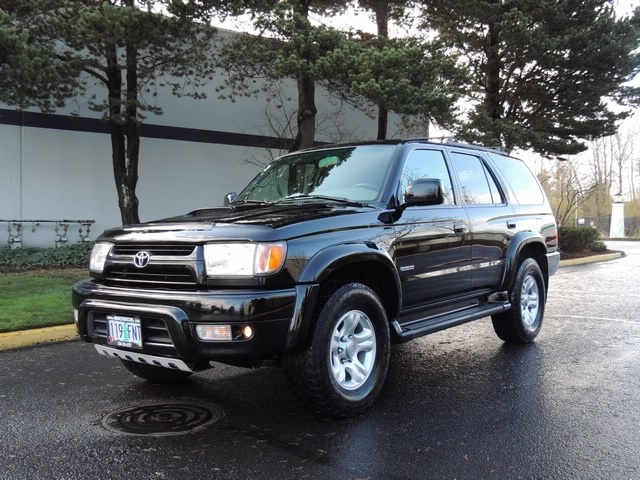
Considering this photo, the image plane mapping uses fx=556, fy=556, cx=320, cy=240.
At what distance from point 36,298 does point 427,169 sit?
19.6ft

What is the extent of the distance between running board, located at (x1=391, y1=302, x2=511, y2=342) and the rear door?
16 centimetres

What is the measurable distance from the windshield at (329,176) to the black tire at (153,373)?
1.64 meters

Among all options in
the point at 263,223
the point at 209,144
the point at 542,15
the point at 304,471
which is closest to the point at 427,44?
the point at 542,15

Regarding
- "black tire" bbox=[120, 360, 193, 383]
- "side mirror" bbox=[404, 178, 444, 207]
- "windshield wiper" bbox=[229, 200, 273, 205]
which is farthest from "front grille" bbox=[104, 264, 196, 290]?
"side mirror" bbox=[404, 178, 444, 207]

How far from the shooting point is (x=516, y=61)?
52.8ft

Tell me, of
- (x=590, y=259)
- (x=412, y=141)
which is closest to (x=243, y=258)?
(x=412, y=141)

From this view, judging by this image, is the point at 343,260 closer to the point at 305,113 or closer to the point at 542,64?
the point at 305,113

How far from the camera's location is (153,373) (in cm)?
457

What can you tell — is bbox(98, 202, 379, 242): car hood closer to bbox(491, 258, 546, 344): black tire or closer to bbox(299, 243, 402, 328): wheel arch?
bbox(299, 243, 402, 328): wheel arch

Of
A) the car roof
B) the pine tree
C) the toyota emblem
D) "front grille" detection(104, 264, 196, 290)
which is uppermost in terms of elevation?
the pine tree

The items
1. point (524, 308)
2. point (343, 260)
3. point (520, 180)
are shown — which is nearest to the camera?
point (343, 260)

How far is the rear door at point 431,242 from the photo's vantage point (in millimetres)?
4371

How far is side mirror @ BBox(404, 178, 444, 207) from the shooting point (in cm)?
426

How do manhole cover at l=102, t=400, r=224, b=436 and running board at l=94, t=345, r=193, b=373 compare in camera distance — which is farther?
manhole cover at l=102, t=400, r=224, b=436
